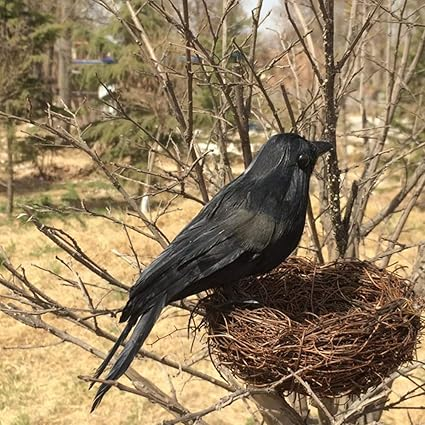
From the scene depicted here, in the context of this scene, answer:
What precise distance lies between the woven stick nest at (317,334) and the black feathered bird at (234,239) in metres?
0.14

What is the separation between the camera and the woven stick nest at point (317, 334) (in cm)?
152

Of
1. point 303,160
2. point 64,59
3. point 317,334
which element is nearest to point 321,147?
point 303,160

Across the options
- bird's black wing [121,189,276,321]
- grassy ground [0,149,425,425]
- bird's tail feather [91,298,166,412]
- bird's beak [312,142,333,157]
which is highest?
bird's beak [312,142,333,157]

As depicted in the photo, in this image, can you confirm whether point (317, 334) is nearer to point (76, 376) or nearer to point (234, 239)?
point (234, 239)

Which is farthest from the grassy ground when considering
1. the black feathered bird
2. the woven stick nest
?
the black feathered bird

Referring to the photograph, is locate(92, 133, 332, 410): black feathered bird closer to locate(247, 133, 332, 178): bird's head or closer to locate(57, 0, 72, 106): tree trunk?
locate(247, 133, 332, 178): bird's head

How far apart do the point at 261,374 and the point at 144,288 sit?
0.39 m

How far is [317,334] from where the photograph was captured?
1.53 m

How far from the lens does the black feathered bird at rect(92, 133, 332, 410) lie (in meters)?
1.50

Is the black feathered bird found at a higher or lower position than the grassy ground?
higher

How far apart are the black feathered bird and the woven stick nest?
14 cm

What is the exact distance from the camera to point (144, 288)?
4.94ft

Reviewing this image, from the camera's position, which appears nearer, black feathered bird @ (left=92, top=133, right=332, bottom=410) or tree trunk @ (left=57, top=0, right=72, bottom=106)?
black feathered bird @ (left=92, top=133, right=332, bottom=410)

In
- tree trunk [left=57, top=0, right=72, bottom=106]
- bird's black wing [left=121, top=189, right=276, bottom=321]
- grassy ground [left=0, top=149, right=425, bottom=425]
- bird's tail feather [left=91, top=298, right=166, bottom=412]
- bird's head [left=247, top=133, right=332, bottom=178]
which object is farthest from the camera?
tree trunk [left=57, top=0, right=72, bottom=106]
